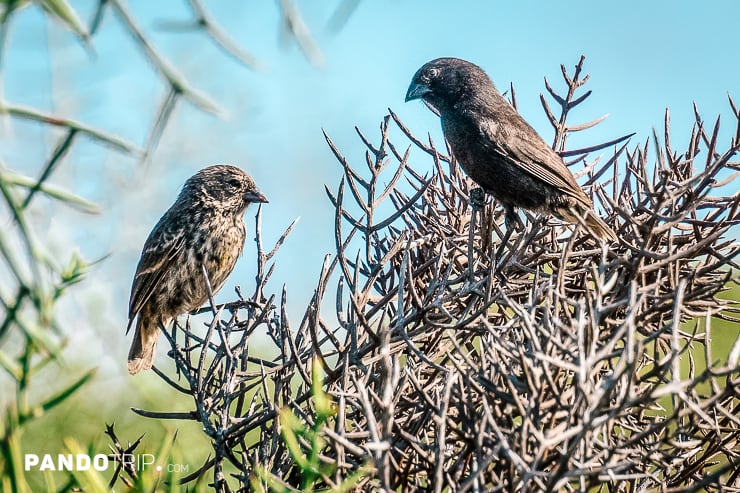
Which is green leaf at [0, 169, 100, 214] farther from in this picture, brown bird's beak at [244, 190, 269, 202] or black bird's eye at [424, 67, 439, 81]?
brown bird's beak at [244, 190, 269, 202]

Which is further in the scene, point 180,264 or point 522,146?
point 180,264

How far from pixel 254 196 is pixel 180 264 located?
0.60m

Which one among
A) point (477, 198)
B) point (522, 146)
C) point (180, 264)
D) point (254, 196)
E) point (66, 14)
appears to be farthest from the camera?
point (254, 196)

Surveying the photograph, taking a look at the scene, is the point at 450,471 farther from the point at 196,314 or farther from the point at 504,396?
the point at 196,314

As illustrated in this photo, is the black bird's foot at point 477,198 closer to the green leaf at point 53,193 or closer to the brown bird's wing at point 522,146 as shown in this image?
the brown bird's wing at point 522,146

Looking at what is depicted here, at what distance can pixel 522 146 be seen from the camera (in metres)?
3.84

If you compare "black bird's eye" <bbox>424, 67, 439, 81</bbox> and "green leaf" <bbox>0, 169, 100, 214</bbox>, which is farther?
"black bird's eye" <bbox>424, 67, 439, 81</bbox>

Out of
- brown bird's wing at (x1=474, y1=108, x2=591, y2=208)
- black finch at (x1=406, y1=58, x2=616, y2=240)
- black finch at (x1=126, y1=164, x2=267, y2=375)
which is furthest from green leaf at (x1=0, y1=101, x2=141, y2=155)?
black finch at (x1=126, y1=164, x2=267, y2=375)

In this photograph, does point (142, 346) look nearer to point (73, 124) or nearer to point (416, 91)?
point (416, 91)

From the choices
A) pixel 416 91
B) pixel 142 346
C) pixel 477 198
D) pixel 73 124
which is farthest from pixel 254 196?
pixel 73 124

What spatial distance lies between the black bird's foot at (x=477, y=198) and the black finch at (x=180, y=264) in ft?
6.44

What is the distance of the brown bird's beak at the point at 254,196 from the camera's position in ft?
16.5

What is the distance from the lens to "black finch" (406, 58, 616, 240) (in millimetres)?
3420

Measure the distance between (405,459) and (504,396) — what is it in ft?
0.99
